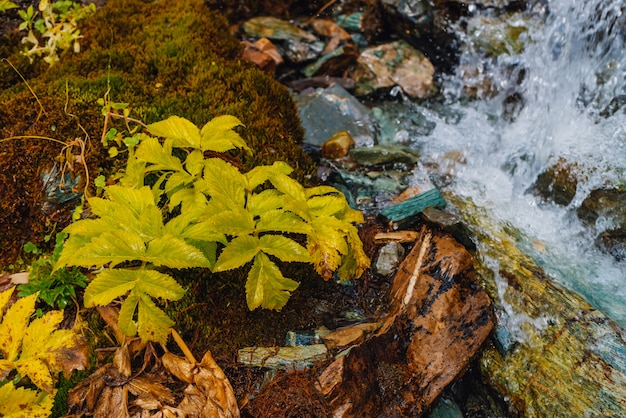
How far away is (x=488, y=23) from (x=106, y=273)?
19.4 ft

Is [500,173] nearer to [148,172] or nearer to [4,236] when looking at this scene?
[148,172]

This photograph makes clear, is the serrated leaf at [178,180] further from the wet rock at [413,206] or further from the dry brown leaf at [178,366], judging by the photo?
the wet rock at [413,206]

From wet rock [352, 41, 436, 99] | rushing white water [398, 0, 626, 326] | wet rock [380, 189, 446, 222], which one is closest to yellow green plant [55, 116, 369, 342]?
wet rock [380, 189, 446, 222]

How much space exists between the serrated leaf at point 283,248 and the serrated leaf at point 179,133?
910mm

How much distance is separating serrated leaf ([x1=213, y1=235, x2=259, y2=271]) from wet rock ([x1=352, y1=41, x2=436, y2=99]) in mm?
3802

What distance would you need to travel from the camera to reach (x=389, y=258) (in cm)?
342

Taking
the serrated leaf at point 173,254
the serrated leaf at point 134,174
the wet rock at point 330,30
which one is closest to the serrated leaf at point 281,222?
the serrated leaf at point 173,254

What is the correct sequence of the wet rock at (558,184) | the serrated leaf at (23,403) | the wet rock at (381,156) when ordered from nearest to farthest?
1. the serrated leaf at (23,403)
2. the wet rock at (558,184)
3. the wet rock at (381,156)

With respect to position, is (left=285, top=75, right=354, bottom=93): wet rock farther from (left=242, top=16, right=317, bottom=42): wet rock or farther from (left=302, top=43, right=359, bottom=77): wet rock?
(left=242, top=16, right=317, bottom=42): wet rock

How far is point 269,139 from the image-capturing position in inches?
147

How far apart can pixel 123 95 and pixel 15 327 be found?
6.51 ft

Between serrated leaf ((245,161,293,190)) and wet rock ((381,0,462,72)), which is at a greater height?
serrated leaf ((245,161,293,190))

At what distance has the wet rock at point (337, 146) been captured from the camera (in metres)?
4.64

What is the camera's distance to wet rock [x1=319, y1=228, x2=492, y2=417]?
102 inches
